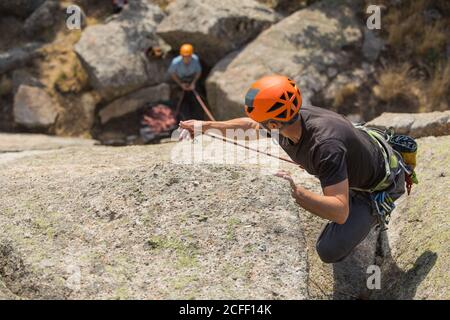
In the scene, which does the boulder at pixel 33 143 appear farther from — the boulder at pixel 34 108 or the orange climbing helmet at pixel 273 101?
the orange climbing helmet at pixel 273 101

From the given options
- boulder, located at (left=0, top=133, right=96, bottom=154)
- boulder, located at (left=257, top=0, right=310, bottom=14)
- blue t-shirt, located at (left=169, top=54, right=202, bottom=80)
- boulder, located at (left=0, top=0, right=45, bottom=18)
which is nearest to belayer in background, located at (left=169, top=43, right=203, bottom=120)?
blue t-shirt, located at (left=169, top=54, right=202, bottom=80)

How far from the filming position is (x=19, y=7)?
16.8 meters

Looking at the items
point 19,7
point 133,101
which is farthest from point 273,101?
point 19,7

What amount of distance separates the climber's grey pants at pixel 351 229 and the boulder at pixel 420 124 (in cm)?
300

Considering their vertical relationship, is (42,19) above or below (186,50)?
above

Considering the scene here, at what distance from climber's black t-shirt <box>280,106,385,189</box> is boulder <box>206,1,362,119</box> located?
7107 mm

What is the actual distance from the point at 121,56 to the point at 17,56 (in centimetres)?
367

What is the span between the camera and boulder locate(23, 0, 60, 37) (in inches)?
656

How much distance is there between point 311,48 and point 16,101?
8.57 meters

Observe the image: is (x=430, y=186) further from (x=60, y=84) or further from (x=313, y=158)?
(x=60, y=84)

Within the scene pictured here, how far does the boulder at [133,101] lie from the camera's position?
14789mm

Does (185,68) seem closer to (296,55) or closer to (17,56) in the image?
(296,55)

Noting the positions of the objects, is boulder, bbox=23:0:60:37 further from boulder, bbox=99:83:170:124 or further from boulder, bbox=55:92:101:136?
boulder, bbox=99:83:170:124

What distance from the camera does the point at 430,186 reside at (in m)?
6.72
